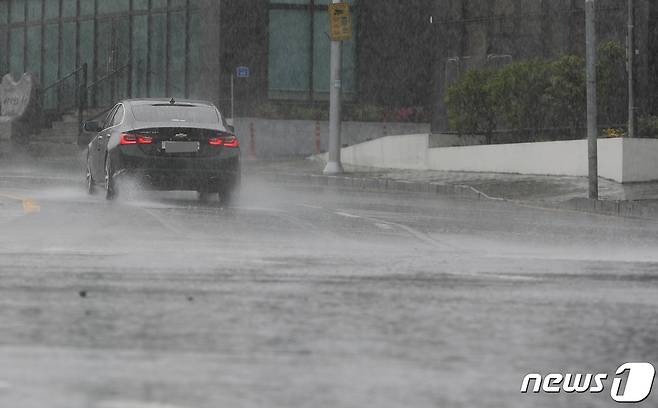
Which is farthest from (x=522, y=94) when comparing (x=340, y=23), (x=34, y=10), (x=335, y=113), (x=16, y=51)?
(x=16, y=51)

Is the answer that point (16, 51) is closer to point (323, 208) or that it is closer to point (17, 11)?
point (17, 11)

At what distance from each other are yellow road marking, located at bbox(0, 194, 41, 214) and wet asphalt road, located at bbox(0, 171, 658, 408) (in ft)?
→ 6.37

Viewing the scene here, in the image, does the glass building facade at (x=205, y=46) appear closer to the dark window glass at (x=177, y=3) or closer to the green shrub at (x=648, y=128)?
the dark window glass at (x=177, y=3)

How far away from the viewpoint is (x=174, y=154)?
23969 mm

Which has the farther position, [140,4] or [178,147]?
[140,4]

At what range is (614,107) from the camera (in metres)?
40.3

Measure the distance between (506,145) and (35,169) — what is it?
11.9 m

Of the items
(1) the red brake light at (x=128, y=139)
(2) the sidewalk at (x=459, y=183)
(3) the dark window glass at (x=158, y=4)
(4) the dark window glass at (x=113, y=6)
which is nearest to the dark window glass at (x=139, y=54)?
(3) the dark window glass at (x=158, y=4)

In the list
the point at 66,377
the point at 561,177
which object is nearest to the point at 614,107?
the point at 561,177

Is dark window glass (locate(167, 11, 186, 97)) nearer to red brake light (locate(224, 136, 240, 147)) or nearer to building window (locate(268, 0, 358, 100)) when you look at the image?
building window (locate(268, 0, 358, 100))

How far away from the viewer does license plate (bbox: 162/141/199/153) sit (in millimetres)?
23984

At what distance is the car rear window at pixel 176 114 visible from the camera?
24678mm

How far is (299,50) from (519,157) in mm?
18076

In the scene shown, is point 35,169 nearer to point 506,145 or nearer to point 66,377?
point 506,145
